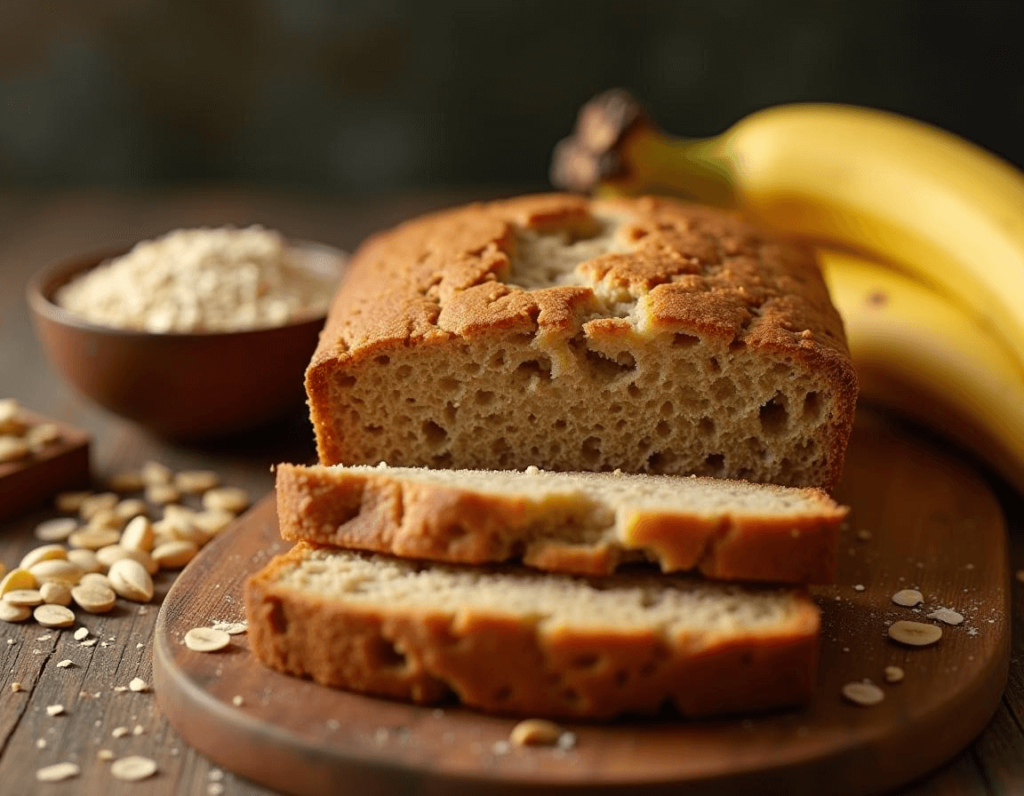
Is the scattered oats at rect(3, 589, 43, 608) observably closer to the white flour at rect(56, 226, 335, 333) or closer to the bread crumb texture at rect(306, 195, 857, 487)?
the bread crumb texture at rect(306, 195, 857, 487)

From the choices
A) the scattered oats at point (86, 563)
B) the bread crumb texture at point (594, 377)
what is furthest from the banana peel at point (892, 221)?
the scattered oats at point (86, 563)

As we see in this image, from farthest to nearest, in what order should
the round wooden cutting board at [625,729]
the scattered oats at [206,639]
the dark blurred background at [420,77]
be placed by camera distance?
the dark blurred background at [420,77]
the scattered oats at [206,639]
the round wooden cutting board at [625,729]

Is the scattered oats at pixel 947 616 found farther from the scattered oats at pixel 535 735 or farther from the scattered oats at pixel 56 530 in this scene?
the scattered oats at pixel 56 530

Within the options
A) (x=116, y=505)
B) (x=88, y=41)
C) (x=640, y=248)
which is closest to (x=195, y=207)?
(x=88, y=41)

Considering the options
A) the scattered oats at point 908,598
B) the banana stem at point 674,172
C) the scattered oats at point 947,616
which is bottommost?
the scattered oats at point 908,598

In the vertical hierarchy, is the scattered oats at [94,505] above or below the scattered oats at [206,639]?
below

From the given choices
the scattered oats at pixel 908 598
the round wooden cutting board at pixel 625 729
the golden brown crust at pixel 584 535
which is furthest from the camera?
the scattered oats at pixel 908 598

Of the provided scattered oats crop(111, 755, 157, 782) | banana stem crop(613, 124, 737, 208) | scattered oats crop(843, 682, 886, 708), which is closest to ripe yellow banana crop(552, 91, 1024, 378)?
banana stem crop(613, 124, 737, 208)

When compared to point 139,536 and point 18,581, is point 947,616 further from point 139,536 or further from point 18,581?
point 18,581

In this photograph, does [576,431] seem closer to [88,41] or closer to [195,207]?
[195,207]
